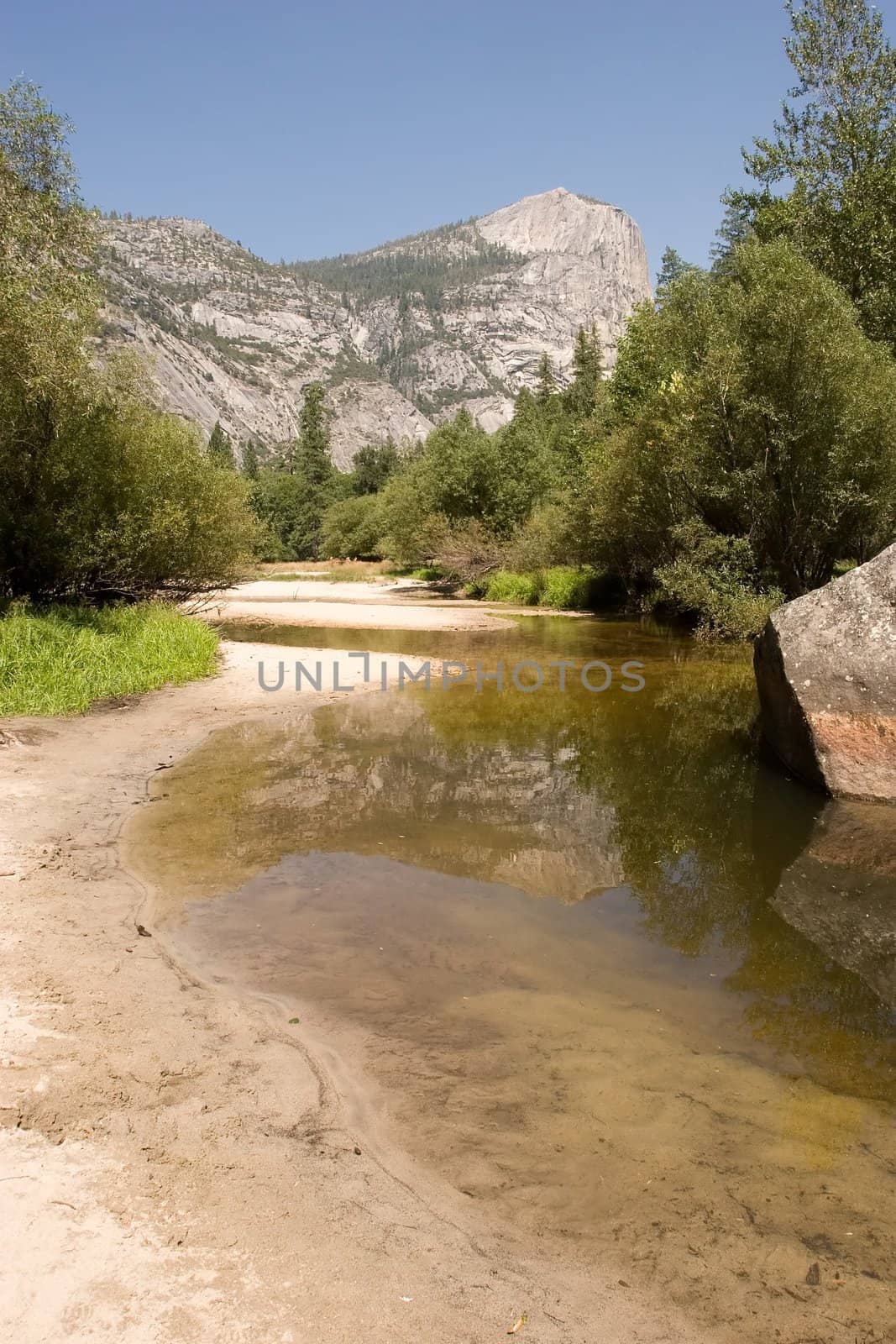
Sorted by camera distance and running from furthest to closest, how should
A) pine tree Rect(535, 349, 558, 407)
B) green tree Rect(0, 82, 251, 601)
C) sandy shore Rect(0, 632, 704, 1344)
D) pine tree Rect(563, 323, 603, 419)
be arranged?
1. pine tree Rect(535, 349, 558, 407)
2. pine tree Rect(563, 323, 603, 419)
3. green tree Rect(0, 82, 251, 601)
4. sandy shore Rect(0, 632, 704, 1344)

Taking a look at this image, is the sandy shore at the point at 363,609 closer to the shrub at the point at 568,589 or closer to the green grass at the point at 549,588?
the shrub at the point at 568,589

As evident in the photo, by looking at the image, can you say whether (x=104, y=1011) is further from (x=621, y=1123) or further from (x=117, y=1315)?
(x=621, y=1123)

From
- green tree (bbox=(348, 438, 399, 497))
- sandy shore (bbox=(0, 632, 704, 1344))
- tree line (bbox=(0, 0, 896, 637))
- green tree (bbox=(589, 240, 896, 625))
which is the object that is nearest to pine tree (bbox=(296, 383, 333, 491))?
green tree (bbox=(348, 438, 399, 497))

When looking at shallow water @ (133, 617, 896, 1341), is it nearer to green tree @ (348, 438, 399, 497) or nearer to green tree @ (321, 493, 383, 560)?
green tree @ (321, 493, 383, 560)

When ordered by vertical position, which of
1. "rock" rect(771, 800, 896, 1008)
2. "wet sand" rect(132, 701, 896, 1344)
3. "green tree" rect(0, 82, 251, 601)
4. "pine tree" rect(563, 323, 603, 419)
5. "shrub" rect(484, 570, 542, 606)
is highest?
"pine tree" rect(563, 323, 603, 419)

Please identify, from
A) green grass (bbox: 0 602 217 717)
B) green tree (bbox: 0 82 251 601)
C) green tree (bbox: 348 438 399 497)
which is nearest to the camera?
green grass (bbox: 0 602 217 717)

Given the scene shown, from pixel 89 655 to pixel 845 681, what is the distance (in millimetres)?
13176

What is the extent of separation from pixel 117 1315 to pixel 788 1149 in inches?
120

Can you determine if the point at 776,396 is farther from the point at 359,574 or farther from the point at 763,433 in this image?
the point at 359,574

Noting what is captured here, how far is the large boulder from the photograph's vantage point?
32.0 ft

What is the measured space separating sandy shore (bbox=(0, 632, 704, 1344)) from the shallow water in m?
0.28

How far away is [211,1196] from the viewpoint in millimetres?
3559

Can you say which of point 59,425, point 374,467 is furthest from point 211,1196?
point 374,467

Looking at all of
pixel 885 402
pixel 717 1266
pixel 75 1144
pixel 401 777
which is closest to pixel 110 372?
pixel 401 777
